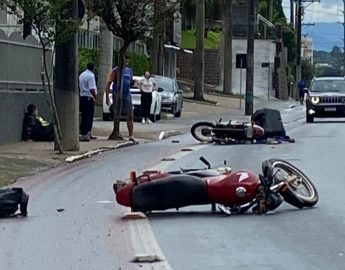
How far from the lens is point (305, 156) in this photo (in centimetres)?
2211

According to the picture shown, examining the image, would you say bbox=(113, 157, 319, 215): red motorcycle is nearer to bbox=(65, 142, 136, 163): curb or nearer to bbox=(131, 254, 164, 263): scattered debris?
bbox=(131, 254, 164, 263): scattered debris

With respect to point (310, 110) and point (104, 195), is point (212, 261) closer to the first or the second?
point (104, 195)

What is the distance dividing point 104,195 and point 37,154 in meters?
6.73

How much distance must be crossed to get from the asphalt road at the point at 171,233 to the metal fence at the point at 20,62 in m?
7.49

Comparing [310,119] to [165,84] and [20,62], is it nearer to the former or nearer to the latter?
[165,84]

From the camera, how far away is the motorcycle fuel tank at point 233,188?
12961 mm

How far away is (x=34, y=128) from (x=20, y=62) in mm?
1895

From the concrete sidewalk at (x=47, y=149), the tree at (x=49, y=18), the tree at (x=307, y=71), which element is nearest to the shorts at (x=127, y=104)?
the concrete sidewalk at (x=47, y=149)

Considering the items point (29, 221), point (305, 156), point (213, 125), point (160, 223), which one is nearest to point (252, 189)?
point (160, 223)

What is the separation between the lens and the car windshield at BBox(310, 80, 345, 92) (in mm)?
39875

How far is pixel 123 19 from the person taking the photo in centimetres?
2675

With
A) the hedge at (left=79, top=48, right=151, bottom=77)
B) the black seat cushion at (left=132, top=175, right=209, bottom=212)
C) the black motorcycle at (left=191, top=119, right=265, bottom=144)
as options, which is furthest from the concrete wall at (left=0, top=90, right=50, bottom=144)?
the hedge at (left=79, top=48, right=151, bottom=77)

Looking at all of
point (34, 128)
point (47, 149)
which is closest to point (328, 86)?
point (34, 128)

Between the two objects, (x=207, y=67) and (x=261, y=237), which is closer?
(x=261, y=237)
